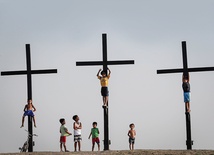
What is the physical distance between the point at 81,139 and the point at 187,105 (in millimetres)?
4808

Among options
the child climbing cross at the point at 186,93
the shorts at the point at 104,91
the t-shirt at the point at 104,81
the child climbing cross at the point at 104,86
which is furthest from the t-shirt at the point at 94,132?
the child climbing cross at the point at 186,93

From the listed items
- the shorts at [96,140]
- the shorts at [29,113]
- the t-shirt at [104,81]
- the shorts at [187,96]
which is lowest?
the shorts at [96,140]

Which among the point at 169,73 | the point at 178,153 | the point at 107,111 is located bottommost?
the point at 178,153

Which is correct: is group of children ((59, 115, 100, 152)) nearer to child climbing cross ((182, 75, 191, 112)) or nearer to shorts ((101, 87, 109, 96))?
shorts ((101, 87, 109, 96))

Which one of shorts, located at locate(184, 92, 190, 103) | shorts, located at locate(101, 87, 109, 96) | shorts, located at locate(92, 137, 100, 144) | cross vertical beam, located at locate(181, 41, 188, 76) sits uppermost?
cross vertical beam, located at locate(181, 41, 188, 76)

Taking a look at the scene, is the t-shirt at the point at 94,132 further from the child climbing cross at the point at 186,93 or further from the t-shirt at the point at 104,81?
the child climbing cross at the point at 186,93

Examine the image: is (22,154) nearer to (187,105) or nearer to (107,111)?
(107,111)

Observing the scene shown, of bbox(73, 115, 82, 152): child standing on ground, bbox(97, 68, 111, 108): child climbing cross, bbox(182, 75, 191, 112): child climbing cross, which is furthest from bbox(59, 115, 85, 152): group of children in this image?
bbox(182, 75, 191, 112): child climbing cross

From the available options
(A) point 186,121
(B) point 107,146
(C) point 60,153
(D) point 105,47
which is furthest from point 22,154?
(A) point 186,121

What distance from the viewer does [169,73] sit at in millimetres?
21656

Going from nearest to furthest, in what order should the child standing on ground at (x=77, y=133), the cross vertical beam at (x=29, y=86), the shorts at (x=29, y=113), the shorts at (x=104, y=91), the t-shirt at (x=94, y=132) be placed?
the child standing on ground at (x=77, y=133), the shorts at (x=104, y=91), the t-shirt at (x=94, y=132), the cross vertical beam at (x=29, y=86), the shorts at (x=29, y=113)

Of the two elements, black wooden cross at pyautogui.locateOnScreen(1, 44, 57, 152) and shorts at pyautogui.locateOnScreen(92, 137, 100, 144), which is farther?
black wooden cross at pyautogui.locateOnScreen(1, 44, 57, 152)

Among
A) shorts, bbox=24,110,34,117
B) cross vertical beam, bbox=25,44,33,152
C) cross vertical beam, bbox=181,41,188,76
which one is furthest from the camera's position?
cross vertical beam, bbox=181,41,188,76

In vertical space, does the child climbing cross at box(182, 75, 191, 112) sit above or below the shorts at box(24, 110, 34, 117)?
above
